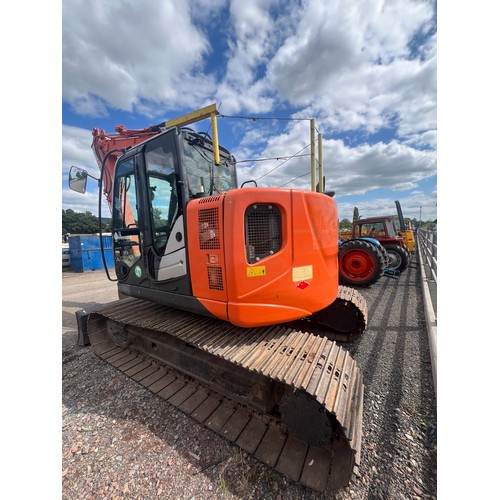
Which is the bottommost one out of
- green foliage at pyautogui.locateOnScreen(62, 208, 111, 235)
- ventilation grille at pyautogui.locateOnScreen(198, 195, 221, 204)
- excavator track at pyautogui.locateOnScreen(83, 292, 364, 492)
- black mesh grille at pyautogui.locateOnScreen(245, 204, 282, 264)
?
excavator track at pyautogui.locateOnScreen(83, 292, 364, 492)

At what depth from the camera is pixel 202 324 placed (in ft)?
8.66

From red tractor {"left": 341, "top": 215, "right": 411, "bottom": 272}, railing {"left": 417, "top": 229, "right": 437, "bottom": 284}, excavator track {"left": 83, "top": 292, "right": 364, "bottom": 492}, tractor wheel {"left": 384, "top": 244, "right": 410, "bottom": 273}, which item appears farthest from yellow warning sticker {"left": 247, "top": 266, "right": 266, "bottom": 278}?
tractor wheel {"left": 384, "top": 244, "right": 410, "bottom": 273}

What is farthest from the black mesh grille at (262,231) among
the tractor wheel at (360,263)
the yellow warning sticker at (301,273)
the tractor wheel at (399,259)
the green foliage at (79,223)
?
the green foliage at (79,223)

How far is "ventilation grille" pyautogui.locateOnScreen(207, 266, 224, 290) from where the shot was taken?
7.18 feet

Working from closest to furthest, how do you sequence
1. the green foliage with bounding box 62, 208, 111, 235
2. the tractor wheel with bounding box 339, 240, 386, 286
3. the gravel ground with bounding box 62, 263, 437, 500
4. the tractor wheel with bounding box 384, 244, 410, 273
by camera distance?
the gravel ground with bounding box 62, 263, 437, 500
the tractor wheel with bounding box 339, 240, 386, 286
the tractor wheel with bounding box 384, 244, 410, 273
the green foliage with bounding box 62, 208, 111, 235

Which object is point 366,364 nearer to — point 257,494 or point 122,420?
point 257,494

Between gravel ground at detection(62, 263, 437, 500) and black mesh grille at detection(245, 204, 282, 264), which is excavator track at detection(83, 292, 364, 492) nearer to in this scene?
gravel ground at detection(62, 263, 437, 500)

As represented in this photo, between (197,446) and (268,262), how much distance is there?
166 centimetres

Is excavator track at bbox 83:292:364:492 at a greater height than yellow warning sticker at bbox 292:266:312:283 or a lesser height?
lesser

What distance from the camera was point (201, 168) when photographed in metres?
2.78

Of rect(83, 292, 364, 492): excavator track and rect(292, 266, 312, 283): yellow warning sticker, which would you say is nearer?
rect(83, 292, 364, 492): excavator track

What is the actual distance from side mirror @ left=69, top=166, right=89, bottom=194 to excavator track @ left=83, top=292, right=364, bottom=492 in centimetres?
184

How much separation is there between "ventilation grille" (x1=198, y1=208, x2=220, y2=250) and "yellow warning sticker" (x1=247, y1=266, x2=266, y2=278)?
0.36 m

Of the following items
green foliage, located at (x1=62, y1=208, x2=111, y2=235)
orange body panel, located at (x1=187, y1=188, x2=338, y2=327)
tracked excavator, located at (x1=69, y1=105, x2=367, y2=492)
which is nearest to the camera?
tracked excavator, located at (x1=69, y1=105, x2=367, y2=492)
